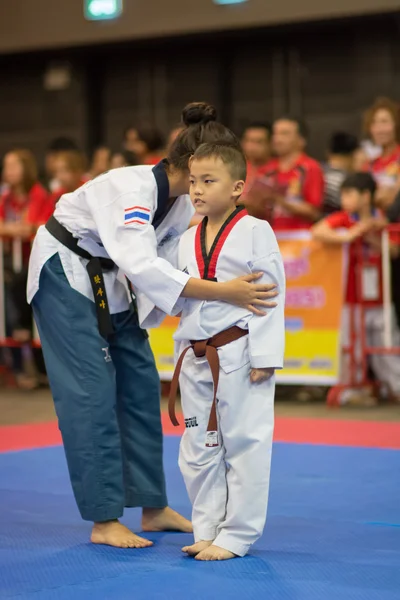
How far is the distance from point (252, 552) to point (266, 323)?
74 centimetres

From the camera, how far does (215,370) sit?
9.84 ft

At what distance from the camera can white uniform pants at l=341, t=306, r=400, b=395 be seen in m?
6.66

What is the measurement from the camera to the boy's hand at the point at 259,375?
9.82 ft

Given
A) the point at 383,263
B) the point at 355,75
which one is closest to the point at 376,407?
the point at 383,263

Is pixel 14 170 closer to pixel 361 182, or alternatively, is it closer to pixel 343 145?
pixel 343 145

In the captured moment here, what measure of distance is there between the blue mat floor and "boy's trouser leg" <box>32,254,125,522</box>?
Result: 0.20 metres

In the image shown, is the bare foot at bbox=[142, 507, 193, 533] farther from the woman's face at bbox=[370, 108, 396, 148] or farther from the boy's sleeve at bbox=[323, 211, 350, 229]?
the woman's face at bbox=[370, 108, 396, 148]

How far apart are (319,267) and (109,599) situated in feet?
14.2

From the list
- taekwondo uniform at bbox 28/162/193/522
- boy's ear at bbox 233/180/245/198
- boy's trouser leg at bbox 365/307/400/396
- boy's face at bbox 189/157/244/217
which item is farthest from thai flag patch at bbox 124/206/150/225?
boy's trouser leg at bbox 365/307/400/396

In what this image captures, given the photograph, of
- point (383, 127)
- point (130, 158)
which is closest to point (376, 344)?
point (383, 127)

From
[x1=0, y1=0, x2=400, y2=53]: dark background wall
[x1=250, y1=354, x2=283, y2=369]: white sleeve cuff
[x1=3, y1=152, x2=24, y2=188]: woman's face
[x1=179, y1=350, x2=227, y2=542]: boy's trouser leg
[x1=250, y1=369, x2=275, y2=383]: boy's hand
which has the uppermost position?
[x1=0, y1=0, x2=400, y2=53]: dark background wall

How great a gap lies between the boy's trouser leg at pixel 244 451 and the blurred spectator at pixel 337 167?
4.20m

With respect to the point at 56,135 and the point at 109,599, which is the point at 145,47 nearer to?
the point at 56,135

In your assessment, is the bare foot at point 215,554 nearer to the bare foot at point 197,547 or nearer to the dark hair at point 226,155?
the bare foot at point 197,547
